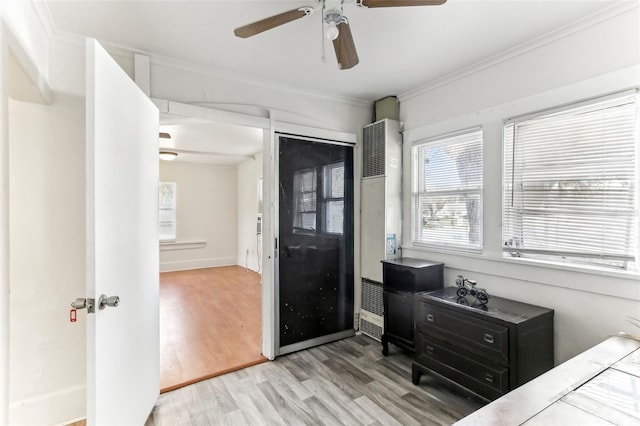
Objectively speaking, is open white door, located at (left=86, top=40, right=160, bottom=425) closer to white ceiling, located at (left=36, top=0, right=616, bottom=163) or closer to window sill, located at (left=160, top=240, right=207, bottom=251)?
white ceiling, located at (left=36, top=0, right=616, bottom=163)

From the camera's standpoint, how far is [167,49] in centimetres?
225

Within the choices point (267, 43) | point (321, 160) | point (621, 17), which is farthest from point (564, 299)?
point (267, 43)

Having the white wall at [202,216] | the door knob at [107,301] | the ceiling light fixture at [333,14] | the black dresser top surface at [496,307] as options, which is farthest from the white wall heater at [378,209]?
the white wall at [202,216]

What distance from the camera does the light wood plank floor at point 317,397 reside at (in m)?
1.98

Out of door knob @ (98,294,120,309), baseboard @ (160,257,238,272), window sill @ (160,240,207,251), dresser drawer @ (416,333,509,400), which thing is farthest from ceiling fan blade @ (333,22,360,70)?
baseboard @ (160,257,238,272)

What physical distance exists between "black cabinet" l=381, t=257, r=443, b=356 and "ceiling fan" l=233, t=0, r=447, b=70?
183cm

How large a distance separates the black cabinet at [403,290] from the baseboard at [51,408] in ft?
7.77

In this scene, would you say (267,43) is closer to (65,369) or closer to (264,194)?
(264,194)

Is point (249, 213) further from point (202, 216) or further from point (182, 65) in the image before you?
point (182, 65)

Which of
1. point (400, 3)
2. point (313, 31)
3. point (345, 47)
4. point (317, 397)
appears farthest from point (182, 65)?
point (317, 397)

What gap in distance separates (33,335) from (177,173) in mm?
5050

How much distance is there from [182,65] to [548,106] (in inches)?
109

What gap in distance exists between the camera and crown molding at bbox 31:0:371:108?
1885 millimetres

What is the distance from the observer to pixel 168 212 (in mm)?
6496
